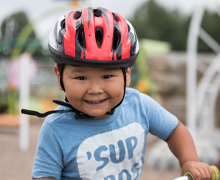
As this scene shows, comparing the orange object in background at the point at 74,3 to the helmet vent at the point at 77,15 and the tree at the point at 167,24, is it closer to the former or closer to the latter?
the helmet vent at the point at 77,15

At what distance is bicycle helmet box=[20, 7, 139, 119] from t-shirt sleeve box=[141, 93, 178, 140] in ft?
0.90

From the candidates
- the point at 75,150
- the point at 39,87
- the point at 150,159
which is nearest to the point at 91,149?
the point at 75,150

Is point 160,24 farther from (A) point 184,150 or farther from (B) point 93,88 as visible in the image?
(B) point 93,88

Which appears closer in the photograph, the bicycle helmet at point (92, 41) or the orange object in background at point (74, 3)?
the bicycle helmet at point (92, 41)

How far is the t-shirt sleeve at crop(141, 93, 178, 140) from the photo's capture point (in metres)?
1.85

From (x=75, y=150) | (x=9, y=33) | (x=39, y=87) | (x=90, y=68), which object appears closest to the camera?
(x=90, y=68)

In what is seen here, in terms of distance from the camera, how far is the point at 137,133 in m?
1.79

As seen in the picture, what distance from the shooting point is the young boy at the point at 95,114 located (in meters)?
1.55

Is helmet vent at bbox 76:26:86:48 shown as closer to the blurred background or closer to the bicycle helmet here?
the bicycle helmet

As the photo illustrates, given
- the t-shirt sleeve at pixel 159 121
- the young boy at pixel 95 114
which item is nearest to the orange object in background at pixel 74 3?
the young boy at pixel 95 114

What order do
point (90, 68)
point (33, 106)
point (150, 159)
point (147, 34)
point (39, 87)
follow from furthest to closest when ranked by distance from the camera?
1. point (147, 34)
2. point (39, 87)
3. point (33, 106)
4. point (150, 159)
5. point (90, 68)

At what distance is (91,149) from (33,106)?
10011mm

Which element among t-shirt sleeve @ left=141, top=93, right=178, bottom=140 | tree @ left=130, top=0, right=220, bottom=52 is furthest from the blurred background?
tree @ left=130, top=0, right=220, bottom=52

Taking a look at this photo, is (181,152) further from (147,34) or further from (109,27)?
(147,34)
